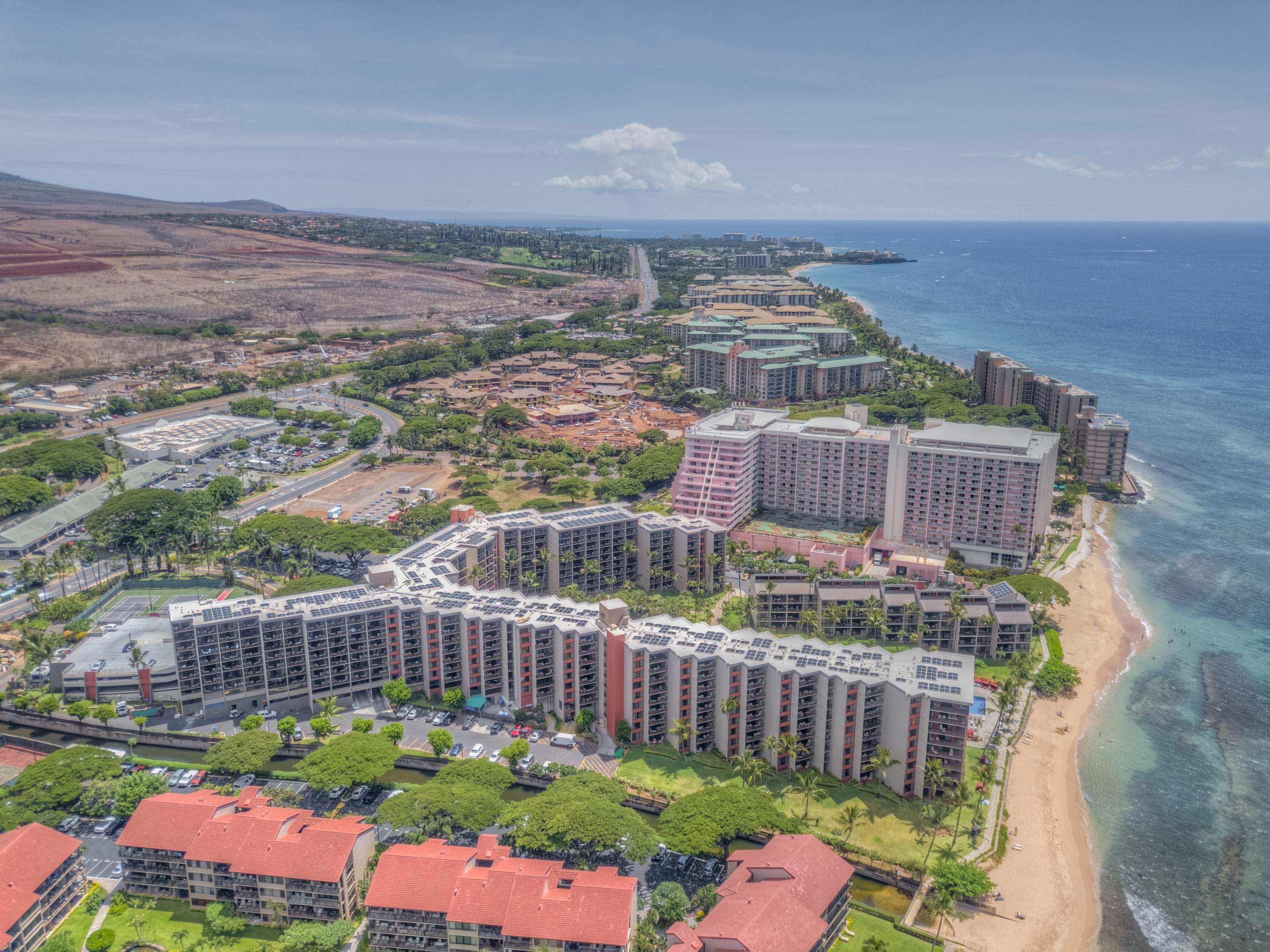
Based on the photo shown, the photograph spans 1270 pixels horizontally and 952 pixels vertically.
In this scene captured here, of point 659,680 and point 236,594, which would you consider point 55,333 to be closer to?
point 236,594

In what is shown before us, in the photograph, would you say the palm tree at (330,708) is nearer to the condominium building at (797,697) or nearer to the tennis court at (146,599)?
the tennis court at (146,599)

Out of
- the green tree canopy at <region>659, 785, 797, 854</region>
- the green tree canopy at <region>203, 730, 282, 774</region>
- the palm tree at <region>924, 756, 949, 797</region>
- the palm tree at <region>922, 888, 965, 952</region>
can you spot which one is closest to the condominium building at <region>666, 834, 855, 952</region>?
the green tree canopy at <region>659, 785, 797, 854</region>

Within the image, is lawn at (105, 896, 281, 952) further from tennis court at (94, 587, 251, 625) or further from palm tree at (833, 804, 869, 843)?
tennis court at (94, 587, 251, 625)

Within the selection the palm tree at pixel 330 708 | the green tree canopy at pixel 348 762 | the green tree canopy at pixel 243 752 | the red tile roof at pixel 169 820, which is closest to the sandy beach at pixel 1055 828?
the green tree canopy at pixel 348 762

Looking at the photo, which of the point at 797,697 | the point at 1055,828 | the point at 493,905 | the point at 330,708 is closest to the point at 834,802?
the point at 797,697

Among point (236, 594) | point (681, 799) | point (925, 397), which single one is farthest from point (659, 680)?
point (925, 397)

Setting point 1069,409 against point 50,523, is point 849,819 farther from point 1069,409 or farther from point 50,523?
point 1069,409
